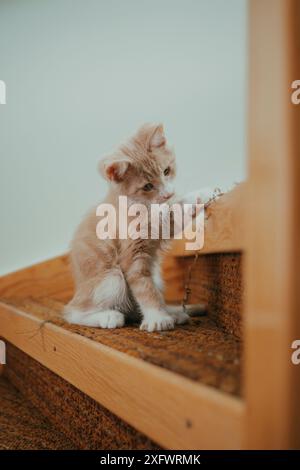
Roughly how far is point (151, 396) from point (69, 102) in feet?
5.46

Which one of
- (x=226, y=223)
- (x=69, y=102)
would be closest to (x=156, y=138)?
(x=226, y=223)

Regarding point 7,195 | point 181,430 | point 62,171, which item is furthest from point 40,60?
point 181,430

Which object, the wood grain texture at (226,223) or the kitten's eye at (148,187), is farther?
the kitten's eye at (148,187)

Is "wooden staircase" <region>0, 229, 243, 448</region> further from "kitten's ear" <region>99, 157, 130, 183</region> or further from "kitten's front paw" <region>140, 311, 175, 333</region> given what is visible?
"kitten's ear" <region>99, 157, 130, 183</region>

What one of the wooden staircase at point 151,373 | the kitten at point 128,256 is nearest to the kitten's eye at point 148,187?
the kitten at point 128,256

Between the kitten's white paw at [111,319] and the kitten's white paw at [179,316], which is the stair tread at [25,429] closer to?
the kitten's white paw at [111,319]

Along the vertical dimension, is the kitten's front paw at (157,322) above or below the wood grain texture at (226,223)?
below

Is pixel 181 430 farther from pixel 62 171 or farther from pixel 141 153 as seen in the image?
pixel 62 171

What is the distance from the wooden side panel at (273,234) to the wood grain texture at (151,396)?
0.18ft

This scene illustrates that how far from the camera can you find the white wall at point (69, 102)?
1.86m

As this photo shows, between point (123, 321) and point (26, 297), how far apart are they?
0.87 m

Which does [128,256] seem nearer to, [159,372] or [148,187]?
[148,187]

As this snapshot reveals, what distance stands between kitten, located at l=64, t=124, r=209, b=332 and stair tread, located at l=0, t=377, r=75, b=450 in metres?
0.33

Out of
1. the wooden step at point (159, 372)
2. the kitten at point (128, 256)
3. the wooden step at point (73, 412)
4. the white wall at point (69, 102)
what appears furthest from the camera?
the white wall at point (69, 102)
